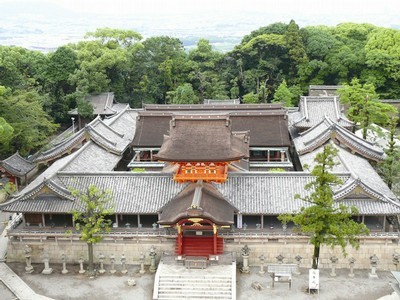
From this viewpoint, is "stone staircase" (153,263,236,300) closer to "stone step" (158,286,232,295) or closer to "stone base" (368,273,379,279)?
"stone step" (158,286,232,295)

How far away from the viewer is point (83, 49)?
66.3 metres

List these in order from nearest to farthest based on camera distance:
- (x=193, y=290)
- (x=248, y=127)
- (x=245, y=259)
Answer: (x=193, y=290)
(x=245, y=259)
(x=248, y=127)

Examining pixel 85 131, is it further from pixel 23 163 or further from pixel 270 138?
pixel 270 138

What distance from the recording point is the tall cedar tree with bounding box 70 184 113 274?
28.5 meters

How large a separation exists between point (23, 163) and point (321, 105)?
28.0m

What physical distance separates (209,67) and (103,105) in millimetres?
18084

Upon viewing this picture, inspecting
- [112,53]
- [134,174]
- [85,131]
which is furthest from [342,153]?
[112,53]

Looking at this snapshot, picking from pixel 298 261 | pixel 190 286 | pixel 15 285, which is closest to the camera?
pixel 190 286

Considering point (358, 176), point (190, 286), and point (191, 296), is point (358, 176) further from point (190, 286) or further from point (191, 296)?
point (191, 296)

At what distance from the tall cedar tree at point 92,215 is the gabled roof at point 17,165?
13525mm

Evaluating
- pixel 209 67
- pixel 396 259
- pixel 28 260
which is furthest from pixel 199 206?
pixel 209 67

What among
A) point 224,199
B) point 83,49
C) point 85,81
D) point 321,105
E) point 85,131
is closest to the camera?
point 224,199

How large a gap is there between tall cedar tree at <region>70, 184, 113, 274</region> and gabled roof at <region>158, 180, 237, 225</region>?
3428 mm

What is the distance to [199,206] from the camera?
92.9ft
